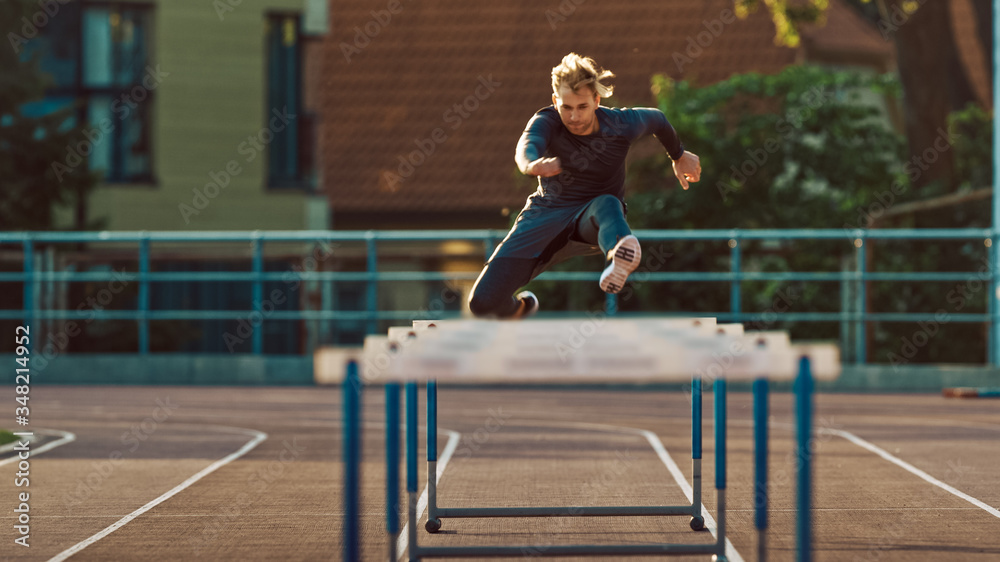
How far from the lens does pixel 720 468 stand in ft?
19.7

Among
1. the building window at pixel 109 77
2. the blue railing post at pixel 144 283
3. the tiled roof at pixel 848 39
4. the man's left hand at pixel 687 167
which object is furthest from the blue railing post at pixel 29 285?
the tiled roof at pixel 848 39

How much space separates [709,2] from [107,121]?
11203mm

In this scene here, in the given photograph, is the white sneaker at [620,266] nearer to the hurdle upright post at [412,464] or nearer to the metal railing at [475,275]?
the hurdle upright post at [412,464]

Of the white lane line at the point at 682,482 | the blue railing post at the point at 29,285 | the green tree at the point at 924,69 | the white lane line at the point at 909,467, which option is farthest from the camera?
the green tree at the point at 924,69

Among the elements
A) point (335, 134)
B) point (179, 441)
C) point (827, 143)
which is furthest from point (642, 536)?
point (335, 134)

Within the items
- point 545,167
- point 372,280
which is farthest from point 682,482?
point 372,280

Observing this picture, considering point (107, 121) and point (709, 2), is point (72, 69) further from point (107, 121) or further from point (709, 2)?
point (709, 2)

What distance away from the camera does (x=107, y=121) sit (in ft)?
78.6

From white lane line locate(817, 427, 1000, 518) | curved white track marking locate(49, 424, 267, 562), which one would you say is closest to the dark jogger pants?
curved white track marking locate(49, 424, 267, 562)

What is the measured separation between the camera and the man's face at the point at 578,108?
20.1 ft

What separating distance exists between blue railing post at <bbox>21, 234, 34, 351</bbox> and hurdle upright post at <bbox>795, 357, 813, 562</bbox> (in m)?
13.8

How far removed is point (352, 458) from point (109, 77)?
20.4 m

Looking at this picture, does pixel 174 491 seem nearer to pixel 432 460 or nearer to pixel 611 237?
pixel 432 460

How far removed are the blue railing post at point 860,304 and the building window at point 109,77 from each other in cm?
1230
